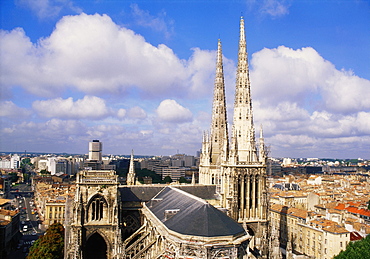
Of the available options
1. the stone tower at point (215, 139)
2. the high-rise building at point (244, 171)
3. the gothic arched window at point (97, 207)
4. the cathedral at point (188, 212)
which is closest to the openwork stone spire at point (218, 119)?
the stone tower at point (215, 139)

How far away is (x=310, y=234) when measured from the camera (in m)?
68.2

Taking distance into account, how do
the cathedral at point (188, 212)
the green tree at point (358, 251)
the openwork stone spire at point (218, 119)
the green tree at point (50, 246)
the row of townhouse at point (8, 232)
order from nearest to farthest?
1. the cathedral at point (188, 212)
2. the green tree at point (358, 251)
3. the green tree at point (50, 246)
4. the openwork stone spire at point (218, 119)
5. the row of townhouse at point (8, 232)

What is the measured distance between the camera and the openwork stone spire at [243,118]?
47688 millimetres

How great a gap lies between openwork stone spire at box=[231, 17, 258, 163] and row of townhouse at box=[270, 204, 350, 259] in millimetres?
13623

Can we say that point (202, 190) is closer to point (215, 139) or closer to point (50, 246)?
point (215, 139)

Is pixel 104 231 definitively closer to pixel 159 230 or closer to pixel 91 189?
pixel 91 189

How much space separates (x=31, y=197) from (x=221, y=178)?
385 ft

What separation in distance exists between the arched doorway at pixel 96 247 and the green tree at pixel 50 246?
A: 778 centimetres

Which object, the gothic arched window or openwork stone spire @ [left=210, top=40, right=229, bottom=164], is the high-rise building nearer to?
openwork stone spire @ [left=210, top=40, right=229, bottom=164]

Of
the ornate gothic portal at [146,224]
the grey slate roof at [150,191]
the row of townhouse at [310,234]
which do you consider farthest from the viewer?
the row of townhouse at [310,234]

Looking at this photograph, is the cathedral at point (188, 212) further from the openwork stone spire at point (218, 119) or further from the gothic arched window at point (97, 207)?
the openwork stone spire at point (218, 119)

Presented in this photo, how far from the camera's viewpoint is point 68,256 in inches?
1682

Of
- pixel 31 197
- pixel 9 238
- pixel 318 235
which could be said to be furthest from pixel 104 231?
pixel 31 197

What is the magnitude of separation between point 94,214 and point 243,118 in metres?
23.3
